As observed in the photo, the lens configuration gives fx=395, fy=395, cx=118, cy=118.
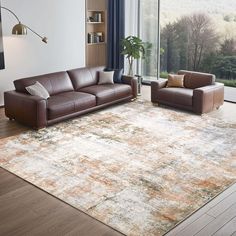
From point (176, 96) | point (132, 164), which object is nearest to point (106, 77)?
point (176, 96)

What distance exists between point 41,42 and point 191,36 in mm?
3517

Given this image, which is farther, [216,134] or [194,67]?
[194,67]

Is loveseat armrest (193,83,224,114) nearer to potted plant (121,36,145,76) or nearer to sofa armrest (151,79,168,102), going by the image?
sofa armrest (151,79,168,102)

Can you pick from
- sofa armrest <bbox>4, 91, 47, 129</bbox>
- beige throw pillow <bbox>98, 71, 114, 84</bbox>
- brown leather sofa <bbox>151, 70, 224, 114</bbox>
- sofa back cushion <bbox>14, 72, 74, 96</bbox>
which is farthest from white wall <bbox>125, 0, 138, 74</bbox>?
sofa armrest <bbox>4, 91, 47, 129</bbox>

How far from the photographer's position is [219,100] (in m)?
7.41

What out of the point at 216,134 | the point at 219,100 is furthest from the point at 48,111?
the point at 219,100

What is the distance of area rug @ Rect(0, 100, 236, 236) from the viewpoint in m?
3.96

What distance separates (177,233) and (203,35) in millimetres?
6438

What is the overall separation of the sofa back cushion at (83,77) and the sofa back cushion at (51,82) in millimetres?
126

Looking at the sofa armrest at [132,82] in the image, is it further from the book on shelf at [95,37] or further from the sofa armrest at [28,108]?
the sofa armrest at [28,108]

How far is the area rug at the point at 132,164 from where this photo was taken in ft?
13.0

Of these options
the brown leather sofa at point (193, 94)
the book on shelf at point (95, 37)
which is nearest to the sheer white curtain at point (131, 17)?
the book on shelf at point (95, 37)

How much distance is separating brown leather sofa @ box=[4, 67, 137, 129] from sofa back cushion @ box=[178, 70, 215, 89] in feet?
3.39

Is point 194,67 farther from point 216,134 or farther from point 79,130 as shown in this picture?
point 79,130
